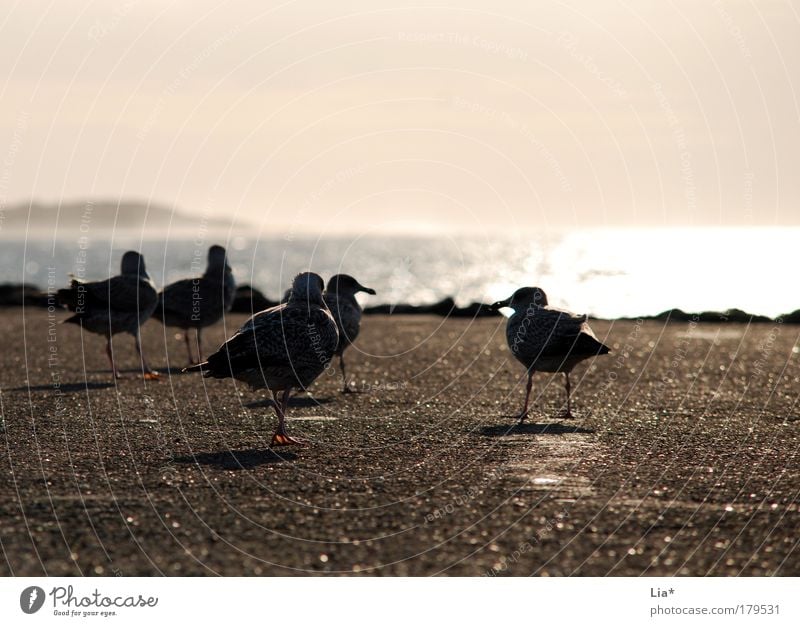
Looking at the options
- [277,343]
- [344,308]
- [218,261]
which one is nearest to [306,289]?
[277,343]

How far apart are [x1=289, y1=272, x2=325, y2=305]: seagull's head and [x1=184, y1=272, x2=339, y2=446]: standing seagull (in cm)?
63

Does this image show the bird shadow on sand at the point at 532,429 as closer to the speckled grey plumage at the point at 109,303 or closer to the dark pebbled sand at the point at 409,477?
the dark pebbled sand at the point at 409,477

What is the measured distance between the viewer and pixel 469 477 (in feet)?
40.4

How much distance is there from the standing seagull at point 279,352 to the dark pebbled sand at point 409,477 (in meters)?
0.89

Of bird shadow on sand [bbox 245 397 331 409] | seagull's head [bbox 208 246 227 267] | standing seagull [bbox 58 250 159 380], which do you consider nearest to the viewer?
bird shadow on sand [bbox 245 397 331 409]

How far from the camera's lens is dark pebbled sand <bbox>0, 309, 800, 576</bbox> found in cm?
A: 927

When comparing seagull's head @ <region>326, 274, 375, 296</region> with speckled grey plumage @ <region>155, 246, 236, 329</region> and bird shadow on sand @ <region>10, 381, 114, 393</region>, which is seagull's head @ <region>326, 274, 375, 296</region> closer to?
bird shadow on sand @ <region>10, 381, 114, 393</region>

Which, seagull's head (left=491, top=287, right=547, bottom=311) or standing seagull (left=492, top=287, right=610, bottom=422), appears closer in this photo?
standing seagull (left=492, top=287, right=610, bottom=422)

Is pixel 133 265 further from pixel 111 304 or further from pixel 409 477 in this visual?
pixel 409 477

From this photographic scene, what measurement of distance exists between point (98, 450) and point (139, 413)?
11.4 ft

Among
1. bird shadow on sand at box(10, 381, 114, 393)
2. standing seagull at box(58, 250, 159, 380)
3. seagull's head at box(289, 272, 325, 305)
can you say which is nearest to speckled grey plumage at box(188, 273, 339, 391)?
seagull's head at box(289, 272, 325, 305)

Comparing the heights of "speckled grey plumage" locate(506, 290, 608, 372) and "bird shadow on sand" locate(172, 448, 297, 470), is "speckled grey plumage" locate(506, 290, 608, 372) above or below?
above

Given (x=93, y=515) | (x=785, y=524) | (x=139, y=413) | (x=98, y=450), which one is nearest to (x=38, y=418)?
(x=139, y=413)

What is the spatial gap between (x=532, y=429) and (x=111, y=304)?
37.2 ft
